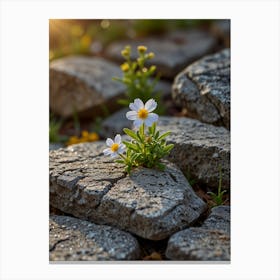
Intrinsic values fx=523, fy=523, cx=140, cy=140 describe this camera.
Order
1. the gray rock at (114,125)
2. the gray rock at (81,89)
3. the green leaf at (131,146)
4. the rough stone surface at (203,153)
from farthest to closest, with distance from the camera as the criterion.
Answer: the gray rock at (81,89), the gray rock at (114,125), the rough stone surface at (203,153), the green leaf at (131,146)

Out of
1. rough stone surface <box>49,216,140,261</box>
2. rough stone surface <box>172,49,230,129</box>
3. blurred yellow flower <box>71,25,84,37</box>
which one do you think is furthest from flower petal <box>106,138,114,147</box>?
blurred yellow flower <box>71,25,84,37</box>

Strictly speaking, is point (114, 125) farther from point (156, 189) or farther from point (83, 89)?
point (156, 189)

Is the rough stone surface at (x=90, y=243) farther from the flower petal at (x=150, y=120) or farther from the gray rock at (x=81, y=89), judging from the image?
the gray rock at (x=81, y=89)

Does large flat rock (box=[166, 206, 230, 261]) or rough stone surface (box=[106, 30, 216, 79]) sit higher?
rough stone surface (box=[106, 30, 216, 79])

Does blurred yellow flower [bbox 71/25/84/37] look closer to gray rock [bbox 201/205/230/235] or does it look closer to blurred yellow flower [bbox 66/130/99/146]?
blurred yellow flower [bbox 66/130/99/146]

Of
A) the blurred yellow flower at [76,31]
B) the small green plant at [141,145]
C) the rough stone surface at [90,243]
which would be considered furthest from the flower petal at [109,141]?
the blurred yellow flower at [76,31]
